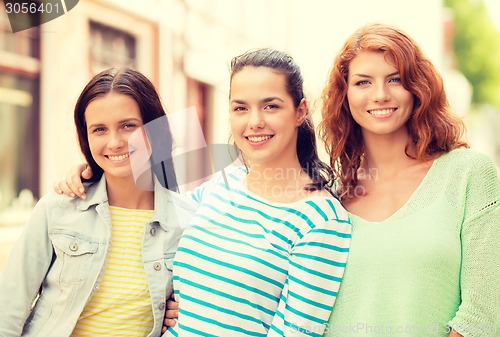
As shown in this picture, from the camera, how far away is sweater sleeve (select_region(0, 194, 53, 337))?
6.57ft

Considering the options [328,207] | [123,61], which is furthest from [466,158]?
[123,61]

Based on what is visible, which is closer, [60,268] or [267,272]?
[267,272]

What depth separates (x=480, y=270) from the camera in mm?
1888

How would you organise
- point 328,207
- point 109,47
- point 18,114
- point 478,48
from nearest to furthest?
1. point 328,207
2. point 18,114
3. point 109,47
4. point 478,48

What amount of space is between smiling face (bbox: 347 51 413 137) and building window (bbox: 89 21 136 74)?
165 inches

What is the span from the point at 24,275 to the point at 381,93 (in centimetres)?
134

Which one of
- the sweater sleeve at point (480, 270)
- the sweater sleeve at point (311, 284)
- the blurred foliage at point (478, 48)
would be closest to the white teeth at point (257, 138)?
the sweater sleeve at point (311, 284)

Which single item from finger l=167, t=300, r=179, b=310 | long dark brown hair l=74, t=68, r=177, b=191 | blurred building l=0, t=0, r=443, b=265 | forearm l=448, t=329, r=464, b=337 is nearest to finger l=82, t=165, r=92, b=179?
long dark brown hair l=74, t=68, r=177, b=191

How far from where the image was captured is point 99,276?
6.76 feet

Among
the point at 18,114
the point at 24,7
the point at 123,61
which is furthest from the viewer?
the point at 123,61

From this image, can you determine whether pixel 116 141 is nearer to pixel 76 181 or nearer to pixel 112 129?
pixel 112 129

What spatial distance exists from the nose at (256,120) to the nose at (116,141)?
45 cm

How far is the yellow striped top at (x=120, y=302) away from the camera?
2035 millimetres

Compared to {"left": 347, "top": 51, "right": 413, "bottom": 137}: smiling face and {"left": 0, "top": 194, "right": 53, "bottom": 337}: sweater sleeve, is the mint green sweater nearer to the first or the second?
{"left": 347, "top": 51, "right": 413, "bottom": 137}: smiling face
